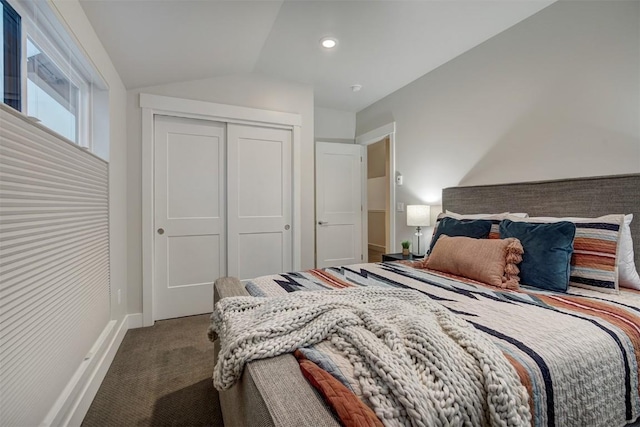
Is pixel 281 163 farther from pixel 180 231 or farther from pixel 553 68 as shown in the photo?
pixel 553 68

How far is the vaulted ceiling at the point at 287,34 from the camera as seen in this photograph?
75.7 inches

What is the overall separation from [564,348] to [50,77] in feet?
8.56

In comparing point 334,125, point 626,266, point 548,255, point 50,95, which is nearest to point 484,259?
point 548,255

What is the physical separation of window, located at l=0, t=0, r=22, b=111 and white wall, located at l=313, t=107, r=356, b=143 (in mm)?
3239

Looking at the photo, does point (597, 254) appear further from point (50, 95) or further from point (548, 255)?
point (50, 95)

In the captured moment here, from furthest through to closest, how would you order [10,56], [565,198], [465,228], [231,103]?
[231,103] < [465,228] < [565,198] < [10,56]

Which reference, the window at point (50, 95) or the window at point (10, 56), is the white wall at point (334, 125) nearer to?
the window at point (50, 95)

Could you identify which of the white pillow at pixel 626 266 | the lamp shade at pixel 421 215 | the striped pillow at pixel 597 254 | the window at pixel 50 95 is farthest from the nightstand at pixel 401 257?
the window at pixel 50 95

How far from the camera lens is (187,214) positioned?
299cm

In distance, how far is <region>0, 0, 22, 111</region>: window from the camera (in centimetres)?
116

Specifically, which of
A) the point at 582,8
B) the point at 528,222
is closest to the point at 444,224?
the point at 528,222

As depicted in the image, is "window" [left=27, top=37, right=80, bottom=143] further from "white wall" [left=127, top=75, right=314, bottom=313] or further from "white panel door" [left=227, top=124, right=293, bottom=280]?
"white panel door" [left=227, top=124, right=293, bottom=280]

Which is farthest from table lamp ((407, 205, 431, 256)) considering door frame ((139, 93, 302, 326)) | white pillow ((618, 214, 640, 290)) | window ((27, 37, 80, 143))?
window ((27, 37, 80, 143))

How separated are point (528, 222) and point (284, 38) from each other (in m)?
2.39
